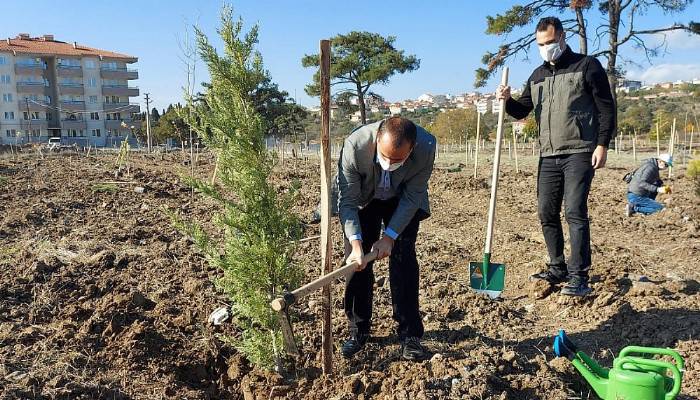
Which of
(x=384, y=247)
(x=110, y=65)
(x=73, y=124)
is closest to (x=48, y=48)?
(x=110, y=65)

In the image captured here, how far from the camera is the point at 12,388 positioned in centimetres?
267

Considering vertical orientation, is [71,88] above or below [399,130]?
above

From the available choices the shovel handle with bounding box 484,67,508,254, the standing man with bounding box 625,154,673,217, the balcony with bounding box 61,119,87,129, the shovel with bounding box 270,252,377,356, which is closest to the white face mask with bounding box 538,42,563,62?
the shovel handle with bounding box 484,67,508,254

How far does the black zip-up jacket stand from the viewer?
13.0ft

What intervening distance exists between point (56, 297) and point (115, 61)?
202ft

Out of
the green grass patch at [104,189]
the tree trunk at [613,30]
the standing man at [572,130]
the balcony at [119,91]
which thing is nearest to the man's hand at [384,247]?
the standing man at [572,130]

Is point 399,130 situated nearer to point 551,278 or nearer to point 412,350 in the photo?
point 412,350

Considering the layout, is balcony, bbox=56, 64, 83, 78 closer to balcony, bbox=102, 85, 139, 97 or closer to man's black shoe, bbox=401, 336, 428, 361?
balcony, bbox=102, 85, 139, 97

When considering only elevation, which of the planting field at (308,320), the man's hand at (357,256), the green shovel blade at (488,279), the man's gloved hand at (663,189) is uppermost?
the man's hand at (357,256)

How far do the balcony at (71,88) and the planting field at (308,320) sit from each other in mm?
56540

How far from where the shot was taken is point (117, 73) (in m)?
59.0

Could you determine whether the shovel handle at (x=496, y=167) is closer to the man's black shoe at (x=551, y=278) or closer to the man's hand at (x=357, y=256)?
the man's black shoe at (x=551, y=278)

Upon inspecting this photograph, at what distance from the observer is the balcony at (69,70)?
5559cm

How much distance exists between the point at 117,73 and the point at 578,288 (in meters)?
63.0
